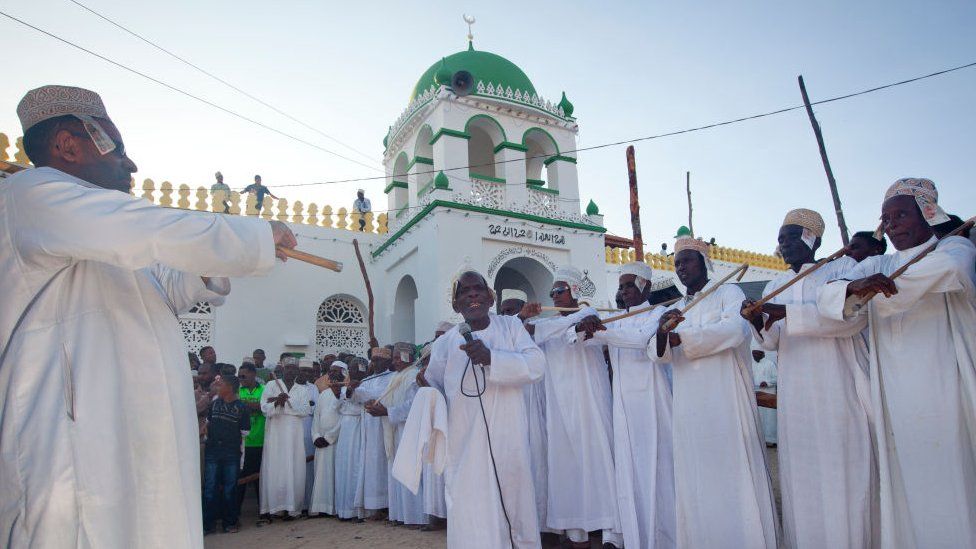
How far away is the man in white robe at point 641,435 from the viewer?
4.27m

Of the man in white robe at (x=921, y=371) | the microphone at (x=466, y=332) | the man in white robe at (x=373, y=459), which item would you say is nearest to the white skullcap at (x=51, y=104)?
the microphone at (x=466, y=332)

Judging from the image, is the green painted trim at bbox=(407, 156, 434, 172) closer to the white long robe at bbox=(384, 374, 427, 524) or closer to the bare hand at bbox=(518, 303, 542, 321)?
the white long robe at bbox=(384, 374, 427, 524)

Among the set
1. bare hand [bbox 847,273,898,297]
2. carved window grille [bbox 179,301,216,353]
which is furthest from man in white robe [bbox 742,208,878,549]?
carved window grille [bbox 179,301,216,353]

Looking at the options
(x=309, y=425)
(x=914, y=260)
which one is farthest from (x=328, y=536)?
(x=914, y=260)

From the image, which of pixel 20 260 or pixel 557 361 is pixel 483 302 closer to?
pixel 557 361

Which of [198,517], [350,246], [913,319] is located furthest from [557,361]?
[350,246]

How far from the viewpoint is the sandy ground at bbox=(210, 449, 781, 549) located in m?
5.54

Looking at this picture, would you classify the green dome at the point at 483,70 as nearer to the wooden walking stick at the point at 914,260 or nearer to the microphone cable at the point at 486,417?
the microphone cable at the point at 486,417

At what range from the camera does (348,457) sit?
7465mm

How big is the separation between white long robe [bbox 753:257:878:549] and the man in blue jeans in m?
5.57

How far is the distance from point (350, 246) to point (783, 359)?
41.2 feet

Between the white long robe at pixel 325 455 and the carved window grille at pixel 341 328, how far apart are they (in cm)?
678

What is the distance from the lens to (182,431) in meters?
1.84

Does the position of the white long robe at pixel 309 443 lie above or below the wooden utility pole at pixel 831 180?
below
